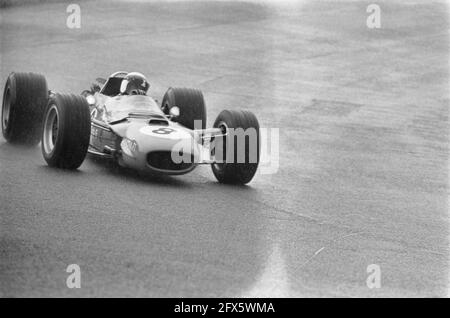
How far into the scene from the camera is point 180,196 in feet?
34.1

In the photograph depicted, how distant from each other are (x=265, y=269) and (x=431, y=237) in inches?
113

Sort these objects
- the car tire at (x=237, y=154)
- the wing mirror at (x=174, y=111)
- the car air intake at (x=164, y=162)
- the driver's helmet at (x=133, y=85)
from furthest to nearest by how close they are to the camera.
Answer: the driver's helmet at (x=133, y=85), the wing mirror at (x=174, y=111), the car tire at (x=237, y=154), the car air intake at (x=164, y=162)

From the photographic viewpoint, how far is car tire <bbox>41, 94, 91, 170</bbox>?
1084cm

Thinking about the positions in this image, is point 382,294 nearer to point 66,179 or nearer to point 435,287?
point 435,287

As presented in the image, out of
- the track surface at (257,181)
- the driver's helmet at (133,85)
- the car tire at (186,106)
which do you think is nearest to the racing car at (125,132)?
the driver's helmet at (133,85)

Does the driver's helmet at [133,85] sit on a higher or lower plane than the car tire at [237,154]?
higher

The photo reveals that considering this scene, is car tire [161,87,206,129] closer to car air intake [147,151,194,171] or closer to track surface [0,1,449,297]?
track surface [0,1,449,297]

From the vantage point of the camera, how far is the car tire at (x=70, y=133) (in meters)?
10.8

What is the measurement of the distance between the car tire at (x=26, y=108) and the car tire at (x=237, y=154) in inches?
96.3

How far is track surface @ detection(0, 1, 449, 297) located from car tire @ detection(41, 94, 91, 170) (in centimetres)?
16

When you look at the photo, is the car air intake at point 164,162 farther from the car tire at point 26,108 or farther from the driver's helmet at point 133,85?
the car tire at point 26,108

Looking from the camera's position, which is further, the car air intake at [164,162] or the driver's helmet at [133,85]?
the driver's helmet at [133,85]

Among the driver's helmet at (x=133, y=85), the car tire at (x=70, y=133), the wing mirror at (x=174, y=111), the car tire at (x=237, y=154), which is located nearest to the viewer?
the car tire at (x=70, y=133)
